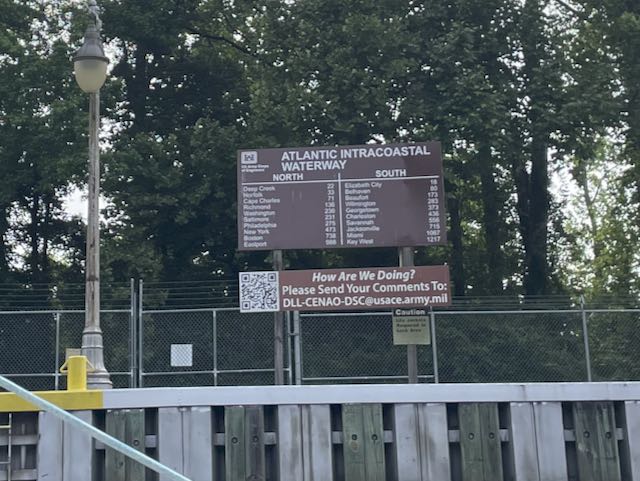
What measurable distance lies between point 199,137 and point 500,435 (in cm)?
1867

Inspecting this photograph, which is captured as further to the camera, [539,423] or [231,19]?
[231,19]

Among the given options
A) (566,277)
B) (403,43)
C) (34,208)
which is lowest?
(566,277)

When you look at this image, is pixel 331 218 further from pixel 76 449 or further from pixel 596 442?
pixel 76 449

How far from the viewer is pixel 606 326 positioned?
22.0 meters

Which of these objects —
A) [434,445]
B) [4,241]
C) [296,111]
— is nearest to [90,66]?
[434,445]

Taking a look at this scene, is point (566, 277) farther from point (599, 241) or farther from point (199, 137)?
point (199, 137)

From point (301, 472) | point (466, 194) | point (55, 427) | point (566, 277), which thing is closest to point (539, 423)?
point (301, 472)

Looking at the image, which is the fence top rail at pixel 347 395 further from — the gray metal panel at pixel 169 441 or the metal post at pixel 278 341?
the metal post at pixel 278 341

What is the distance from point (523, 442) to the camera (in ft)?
27.6

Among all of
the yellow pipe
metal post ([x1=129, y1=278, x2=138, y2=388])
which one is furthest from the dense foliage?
the yellow pipe

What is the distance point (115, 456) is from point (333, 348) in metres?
12.6

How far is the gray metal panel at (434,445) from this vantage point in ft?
27.2

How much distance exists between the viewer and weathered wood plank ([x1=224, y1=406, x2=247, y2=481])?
8.27 m

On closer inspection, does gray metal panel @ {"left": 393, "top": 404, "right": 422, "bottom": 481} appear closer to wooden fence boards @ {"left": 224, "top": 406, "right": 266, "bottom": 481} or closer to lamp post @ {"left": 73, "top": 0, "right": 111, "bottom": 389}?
wooden fence boards @ {"left": 224, "top": 406, "right": 266, "bottom": 481}
